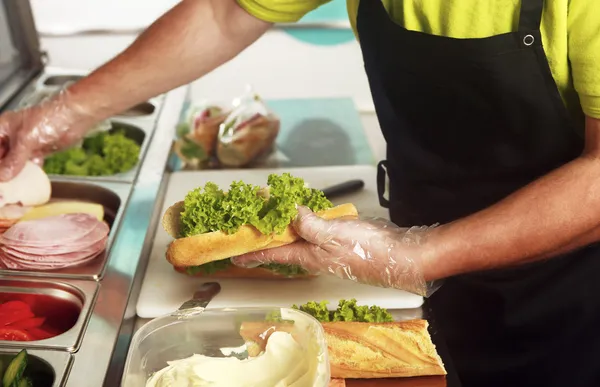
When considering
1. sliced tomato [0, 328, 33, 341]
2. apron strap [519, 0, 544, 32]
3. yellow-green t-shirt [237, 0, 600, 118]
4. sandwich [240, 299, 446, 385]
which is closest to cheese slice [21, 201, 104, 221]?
sliced tomato [0, 328, 33, 341]

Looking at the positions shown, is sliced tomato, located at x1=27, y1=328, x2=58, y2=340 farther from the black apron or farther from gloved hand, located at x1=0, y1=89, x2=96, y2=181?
the black apron

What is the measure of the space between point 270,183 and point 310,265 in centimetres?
16

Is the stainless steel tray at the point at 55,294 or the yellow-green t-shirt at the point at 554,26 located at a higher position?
the yellow-green t-shirt at the point at 554,26

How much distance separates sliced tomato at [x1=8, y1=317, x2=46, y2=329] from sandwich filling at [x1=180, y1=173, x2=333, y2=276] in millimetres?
301

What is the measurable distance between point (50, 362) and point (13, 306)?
20cm

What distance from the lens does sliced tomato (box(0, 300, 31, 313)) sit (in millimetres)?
1160

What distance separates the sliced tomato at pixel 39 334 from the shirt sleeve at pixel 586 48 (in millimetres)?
962

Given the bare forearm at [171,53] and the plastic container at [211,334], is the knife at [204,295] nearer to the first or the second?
the plastic container at [211,334]

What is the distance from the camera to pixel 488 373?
4.48 ft

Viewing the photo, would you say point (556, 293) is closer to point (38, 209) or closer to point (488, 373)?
point (488, 373)

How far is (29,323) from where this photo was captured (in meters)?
1.15

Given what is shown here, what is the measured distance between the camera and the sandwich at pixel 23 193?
1.37 metres

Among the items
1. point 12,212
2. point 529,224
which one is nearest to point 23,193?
point 12,212

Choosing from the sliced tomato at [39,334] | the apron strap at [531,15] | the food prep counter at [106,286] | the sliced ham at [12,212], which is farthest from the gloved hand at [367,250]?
the sliced ham at [12,212]
